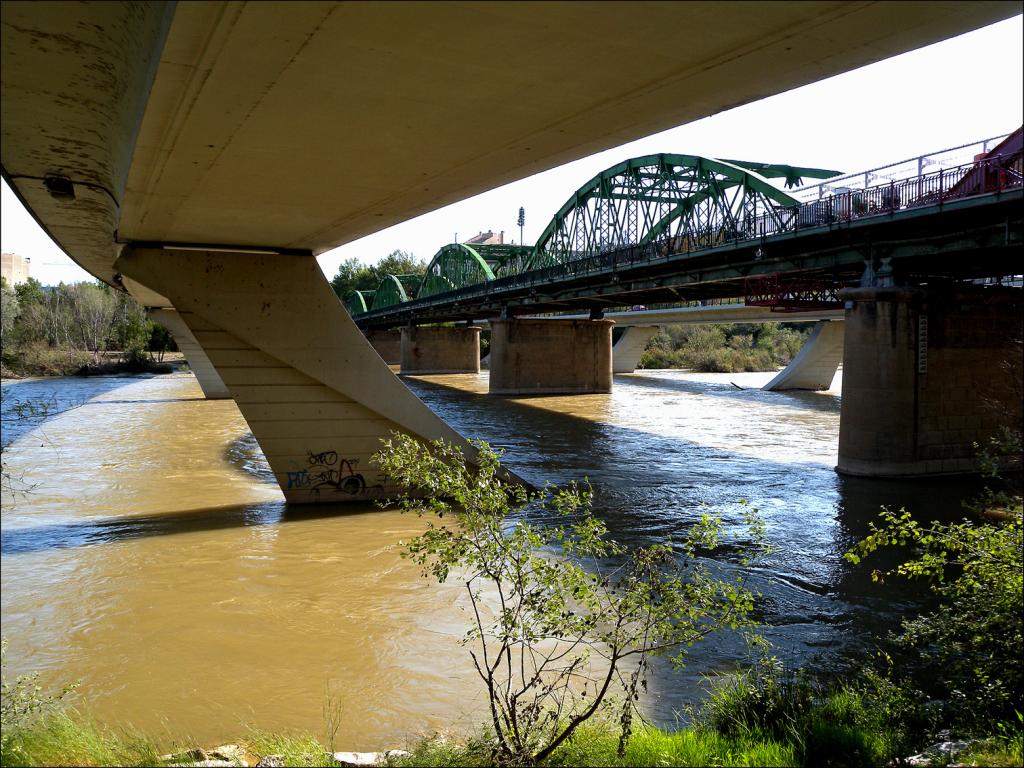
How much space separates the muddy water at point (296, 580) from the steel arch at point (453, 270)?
49.1 metres

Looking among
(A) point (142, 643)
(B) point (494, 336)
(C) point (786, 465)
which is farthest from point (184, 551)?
(B) point (494, 336)

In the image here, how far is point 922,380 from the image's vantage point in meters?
18.4

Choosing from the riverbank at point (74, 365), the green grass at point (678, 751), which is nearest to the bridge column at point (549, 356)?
the riverbank at point (74, 365)

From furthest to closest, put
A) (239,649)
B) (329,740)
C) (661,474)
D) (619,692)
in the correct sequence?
(661,474)
(239,649)
(619,692)
(329,740)

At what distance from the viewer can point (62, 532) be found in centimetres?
1285

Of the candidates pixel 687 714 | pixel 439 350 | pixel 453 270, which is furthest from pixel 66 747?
pixel 453 270

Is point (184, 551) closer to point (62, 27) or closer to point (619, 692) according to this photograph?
point (619, 692)

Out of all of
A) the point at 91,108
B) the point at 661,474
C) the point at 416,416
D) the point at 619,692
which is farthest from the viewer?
the point at 661,474

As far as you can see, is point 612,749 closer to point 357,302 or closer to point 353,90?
point 353,90

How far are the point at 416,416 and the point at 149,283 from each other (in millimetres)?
5037

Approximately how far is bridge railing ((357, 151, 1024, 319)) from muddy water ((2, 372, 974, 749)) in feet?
21.2

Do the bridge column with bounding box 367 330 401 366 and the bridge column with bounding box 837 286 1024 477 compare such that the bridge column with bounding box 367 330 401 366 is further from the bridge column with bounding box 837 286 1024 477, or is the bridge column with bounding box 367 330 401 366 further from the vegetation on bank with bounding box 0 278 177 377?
the bridge column with bounding box 837 286 1024 477

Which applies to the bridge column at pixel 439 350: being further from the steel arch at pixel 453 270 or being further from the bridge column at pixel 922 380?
the bridge column at pixel 922 380

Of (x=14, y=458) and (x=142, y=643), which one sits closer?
(x=142, y=643)
